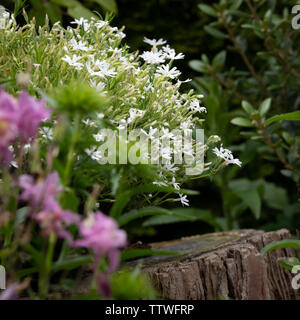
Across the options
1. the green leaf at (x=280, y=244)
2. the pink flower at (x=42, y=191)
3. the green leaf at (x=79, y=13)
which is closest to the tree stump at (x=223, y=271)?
the green leaf at (x=280, y=244)

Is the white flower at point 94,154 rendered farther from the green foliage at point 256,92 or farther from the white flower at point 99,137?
the green foliage at point 256,92

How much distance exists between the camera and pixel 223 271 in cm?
112

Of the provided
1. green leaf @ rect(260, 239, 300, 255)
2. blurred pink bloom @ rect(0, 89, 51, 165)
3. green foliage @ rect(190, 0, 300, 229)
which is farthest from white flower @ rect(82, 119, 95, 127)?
green foliage @ rect(190, 0, 300, 229)

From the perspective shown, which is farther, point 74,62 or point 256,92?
point 256,92

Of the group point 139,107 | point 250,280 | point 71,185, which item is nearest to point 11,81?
point 71,185

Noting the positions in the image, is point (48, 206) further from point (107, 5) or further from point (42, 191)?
point (107, 5)

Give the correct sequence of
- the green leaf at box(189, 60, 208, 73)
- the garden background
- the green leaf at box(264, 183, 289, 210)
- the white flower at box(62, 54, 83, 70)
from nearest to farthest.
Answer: the white flower at box(62, 54, 83, 70) → the garden background → the green leaf at box(189, 60, 208, 73) → the green leaf at box(264, 183, 289, 210)

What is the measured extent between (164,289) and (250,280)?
0.31m

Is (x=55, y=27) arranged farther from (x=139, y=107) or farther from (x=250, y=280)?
(x=250, y=280)

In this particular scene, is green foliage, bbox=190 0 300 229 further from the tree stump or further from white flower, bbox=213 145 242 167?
white flower, bbox=213 145 242 167

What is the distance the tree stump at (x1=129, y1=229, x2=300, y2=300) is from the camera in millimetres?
1029

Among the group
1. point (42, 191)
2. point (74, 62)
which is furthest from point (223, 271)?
point (42, 191)

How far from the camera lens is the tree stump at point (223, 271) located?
3.38 feet

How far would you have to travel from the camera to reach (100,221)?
0.42m
